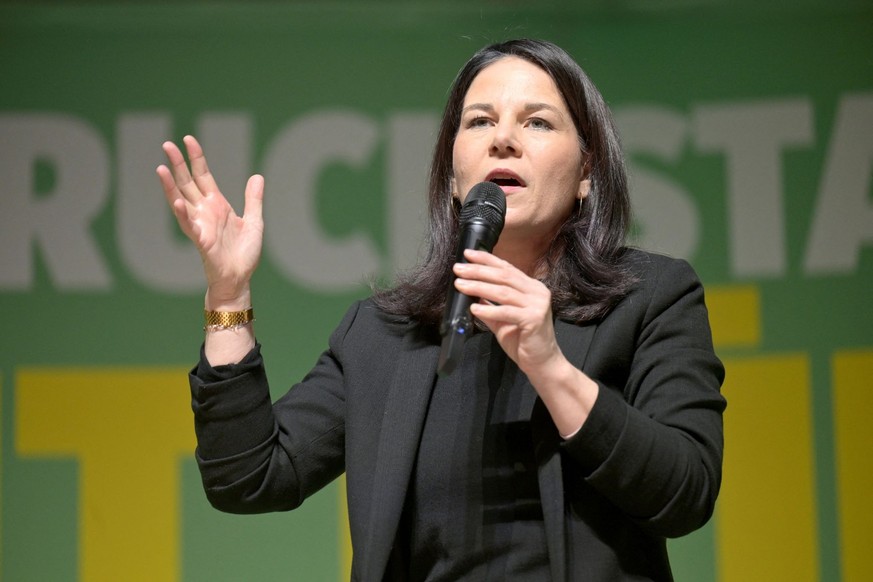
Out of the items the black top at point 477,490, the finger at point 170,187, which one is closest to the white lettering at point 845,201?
the black top at point 477,490

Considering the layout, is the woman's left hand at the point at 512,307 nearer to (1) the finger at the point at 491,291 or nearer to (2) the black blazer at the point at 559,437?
(1) the finger at the point at 491,291

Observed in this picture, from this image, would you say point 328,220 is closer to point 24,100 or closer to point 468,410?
point 24,100

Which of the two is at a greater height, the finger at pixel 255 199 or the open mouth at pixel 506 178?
the open mouth at pixel 506 178

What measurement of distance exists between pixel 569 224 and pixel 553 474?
1.60ft

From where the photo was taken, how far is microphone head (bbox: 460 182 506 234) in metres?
1.52

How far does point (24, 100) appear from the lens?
142 inches

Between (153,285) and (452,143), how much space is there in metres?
1.79

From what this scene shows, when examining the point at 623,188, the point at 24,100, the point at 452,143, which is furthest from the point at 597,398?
the point at 24,100

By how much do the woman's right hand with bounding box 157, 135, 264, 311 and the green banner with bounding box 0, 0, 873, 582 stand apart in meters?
1.74

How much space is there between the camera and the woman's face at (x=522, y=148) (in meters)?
1.79

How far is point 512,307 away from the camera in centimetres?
140

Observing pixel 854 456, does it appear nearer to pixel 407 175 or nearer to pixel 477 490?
pixel 407 175

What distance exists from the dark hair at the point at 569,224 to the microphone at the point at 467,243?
24 cm

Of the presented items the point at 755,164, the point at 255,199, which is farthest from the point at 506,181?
the point at 755,164
